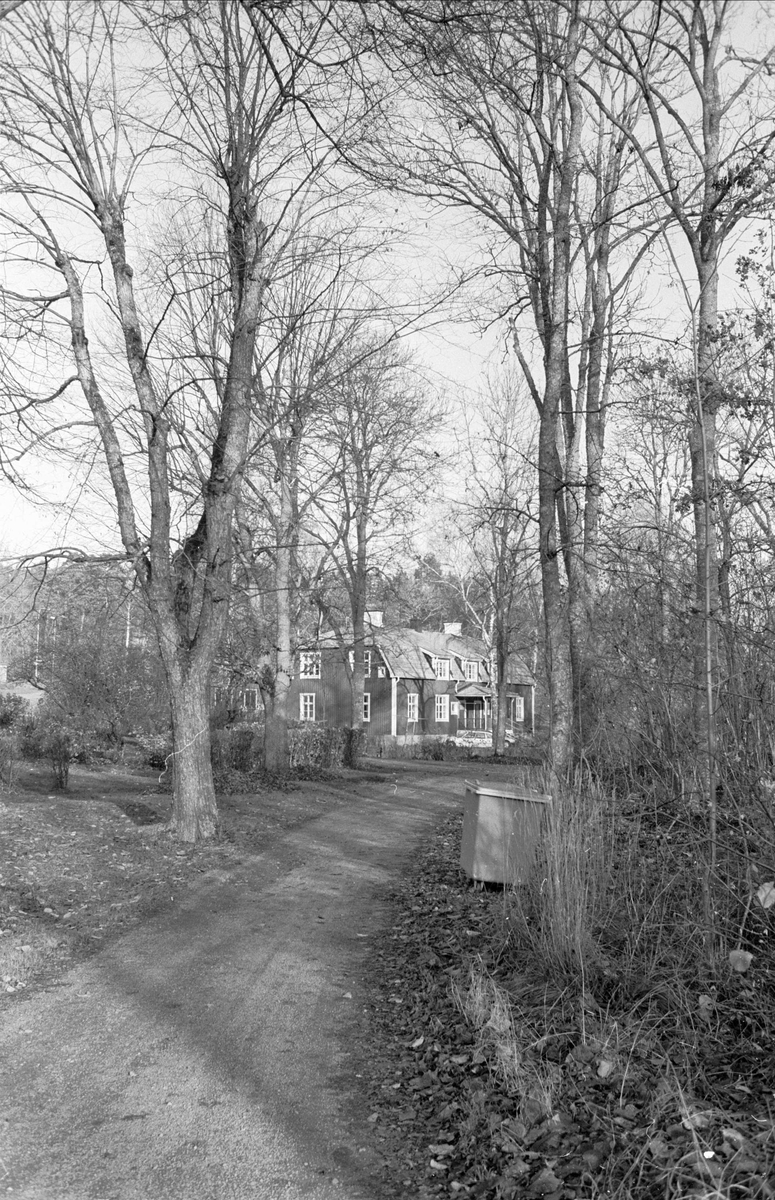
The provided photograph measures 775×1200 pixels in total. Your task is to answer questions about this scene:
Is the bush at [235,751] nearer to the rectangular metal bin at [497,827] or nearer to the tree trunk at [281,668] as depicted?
the tree trunk at [281,668]

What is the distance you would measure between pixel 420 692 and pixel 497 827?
41861 millimetres

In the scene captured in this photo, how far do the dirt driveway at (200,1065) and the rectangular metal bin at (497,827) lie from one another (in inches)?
41.0

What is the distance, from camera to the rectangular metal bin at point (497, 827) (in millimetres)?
7551

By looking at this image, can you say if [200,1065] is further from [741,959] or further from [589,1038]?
[741,959]

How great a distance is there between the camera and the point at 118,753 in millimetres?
24312

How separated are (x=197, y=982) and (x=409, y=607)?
23618mm

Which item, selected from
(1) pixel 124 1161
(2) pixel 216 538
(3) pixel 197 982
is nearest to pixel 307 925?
(3) pixel 197 982

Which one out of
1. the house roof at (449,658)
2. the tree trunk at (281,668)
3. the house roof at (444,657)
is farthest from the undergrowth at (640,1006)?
the house roof at (449,658)

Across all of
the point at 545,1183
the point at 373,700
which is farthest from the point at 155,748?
the point at 373,700

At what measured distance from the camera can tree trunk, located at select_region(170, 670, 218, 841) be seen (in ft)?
38.4

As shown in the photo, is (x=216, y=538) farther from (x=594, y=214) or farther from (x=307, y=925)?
(x=594, y=214)

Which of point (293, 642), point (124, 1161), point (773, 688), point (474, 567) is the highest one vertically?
point (474, 567)

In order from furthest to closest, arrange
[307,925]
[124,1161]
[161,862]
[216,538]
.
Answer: [216,538] < [161,862] < [307,925] < [124,1161]

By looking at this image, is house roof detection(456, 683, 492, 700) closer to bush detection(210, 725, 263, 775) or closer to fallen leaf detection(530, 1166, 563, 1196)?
bush detection(210, 725, 263, 775)
